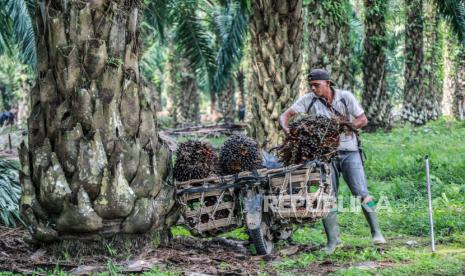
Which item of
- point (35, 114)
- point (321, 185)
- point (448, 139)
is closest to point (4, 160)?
point (35, 114)

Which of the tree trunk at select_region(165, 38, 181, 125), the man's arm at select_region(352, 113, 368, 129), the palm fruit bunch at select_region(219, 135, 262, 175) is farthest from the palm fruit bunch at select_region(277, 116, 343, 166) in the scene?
the tree trunk at select_region(165, 38, 181, 125)

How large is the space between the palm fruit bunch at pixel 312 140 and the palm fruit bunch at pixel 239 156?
279 mm

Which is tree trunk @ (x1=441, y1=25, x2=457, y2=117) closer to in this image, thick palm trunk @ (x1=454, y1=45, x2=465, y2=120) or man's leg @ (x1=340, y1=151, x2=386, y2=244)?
thick palm trunk @ (x1=454, y1=45, x2=465, y2=120)

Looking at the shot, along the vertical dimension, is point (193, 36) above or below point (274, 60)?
above

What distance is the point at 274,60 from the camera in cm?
881

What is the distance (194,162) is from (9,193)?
2.57m

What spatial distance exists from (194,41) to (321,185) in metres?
9.82

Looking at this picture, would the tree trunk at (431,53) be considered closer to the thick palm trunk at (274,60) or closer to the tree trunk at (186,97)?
the tree trunk at (186,97)

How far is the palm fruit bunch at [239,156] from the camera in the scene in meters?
5.66

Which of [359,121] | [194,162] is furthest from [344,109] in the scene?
[194,162]

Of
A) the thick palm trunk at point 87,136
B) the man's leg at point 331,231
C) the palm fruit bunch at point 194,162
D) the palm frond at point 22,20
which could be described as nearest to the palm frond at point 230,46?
the palm frond at point 22,20

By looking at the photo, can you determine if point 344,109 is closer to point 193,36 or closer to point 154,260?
point 154,260

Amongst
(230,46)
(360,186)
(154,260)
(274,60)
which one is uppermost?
(230,46)

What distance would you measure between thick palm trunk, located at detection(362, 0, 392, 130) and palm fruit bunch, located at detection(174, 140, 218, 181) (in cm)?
1316
